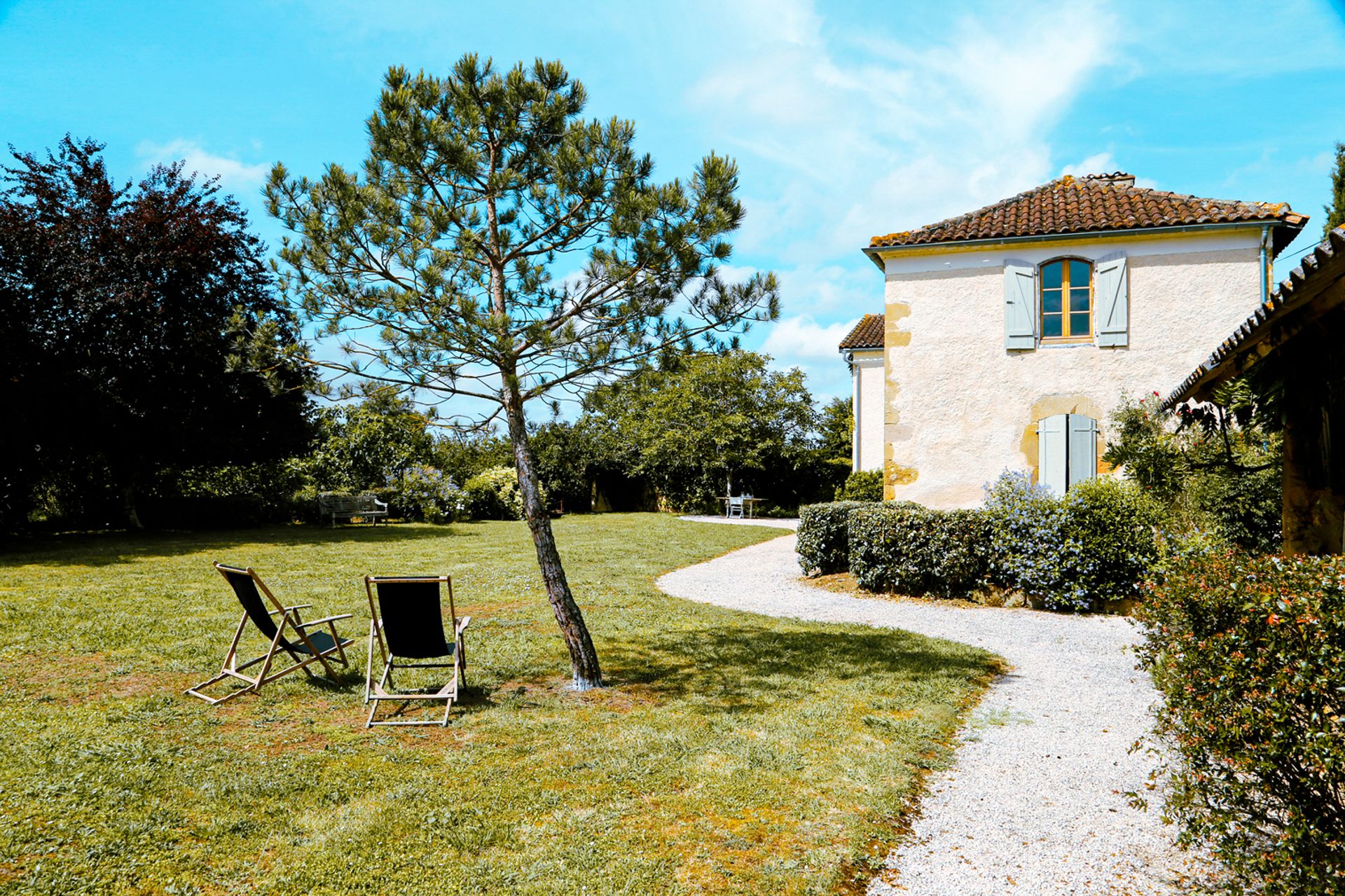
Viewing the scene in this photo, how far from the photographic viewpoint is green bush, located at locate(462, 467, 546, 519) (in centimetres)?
2484

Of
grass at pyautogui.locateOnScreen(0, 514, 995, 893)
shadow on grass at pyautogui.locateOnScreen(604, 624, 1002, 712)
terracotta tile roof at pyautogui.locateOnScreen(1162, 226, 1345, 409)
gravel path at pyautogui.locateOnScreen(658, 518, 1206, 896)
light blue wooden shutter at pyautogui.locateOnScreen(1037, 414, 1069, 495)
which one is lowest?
gravel path at pyautogui.locateOnScreen(658, 518, 1206, 896)

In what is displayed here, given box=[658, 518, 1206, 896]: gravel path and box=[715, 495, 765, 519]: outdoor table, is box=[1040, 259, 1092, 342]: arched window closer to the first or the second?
box=[658, 518, 1206, 896]: gravel path

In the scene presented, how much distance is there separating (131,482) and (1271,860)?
72.3 feet

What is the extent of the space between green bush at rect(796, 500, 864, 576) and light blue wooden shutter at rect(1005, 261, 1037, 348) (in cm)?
363

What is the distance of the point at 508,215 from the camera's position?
5992 millimetres

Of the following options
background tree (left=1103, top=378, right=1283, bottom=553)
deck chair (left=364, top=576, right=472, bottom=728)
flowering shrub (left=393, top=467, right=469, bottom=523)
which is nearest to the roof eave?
background tree (left=1103, top=378, right=1283, bottom=553)

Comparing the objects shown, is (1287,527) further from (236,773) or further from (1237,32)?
(236,773)

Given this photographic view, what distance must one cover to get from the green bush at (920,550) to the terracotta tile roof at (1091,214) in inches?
195

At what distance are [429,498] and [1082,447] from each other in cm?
1813

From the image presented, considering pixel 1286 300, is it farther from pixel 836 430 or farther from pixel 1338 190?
pixel 836 430

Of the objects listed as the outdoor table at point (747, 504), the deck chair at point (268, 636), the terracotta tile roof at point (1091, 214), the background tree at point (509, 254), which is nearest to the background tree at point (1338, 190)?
the terracotta tile roof at point (1091, 214)

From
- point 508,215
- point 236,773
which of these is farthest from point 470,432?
point 236,773

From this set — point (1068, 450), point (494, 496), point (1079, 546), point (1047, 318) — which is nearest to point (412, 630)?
point (1079, 546)

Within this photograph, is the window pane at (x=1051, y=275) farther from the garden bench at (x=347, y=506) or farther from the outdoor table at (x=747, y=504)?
the garden bench at (x=347, y=506)
